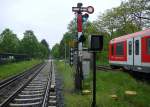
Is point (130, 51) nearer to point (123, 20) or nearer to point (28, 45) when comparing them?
point (123, 20)

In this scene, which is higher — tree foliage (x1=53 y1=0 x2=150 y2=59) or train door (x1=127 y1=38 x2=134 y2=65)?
tree foliage (x1=53 y1=0 x2=150 y2=59)

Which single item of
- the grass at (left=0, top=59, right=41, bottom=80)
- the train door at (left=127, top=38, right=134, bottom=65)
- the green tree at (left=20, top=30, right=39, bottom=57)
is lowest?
the grass at (left=0, top=59, right=41, bottom=80)

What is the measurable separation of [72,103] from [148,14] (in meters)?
30.4

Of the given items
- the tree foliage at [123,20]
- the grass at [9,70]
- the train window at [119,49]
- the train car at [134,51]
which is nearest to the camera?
the train car at [134,51]

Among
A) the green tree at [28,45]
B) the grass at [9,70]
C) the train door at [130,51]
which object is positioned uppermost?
the green tree at [28,45]

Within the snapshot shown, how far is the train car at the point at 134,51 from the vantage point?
1988 centimetres

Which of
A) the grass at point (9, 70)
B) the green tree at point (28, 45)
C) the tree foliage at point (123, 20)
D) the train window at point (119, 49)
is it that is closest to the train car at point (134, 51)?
the train window at point (119, 49)

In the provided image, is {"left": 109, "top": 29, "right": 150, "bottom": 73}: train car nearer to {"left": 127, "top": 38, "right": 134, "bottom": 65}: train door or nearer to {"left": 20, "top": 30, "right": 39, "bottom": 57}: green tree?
{"left": 127, "top": 38, "right": 134, "bottom": 65}: train door

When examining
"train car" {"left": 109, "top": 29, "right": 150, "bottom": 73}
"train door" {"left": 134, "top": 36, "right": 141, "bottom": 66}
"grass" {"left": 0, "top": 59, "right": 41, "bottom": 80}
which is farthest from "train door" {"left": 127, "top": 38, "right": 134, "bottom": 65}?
"grass" {"left": 0, "top": 59, "right": 41, "bottom": 80}

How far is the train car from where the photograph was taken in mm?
19875

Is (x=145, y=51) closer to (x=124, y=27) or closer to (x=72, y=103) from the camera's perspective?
(x=72, y=103)

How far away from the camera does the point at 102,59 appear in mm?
65125

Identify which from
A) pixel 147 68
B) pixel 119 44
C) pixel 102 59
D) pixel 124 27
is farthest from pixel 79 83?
pixel 102 59

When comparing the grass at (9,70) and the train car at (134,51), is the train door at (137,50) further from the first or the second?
the grass at (9,70)
